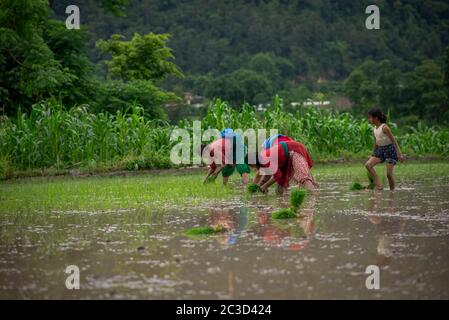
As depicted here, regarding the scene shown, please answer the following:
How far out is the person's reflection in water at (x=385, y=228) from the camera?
7.30m

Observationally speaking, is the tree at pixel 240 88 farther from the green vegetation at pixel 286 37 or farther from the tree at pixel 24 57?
the tree at pixel 24 57

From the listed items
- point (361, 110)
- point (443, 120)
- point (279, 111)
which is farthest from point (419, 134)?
point (361, 110)

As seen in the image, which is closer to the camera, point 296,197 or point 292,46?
point 296,197

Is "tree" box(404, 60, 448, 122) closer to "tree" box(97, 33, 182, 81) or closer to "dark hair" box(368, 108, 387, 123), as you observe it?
"tree" box(97, 33, 182, 81)

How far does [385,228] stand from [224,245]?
2091 millimetres

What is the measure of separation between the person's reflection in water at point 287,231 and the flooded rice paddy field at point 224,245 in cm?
1

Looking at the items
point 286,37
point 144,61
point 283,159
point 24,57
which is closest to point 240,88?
point 144,61

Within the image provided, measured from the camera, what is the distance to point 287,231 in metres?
8.88

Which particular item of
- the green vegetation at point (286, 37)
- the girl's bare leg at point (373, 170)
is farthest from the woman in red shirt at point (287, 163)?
the green vegetation at point (286, 37)

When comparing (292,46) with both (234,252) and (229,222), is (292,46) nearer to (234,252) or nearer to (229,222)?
(229,222)

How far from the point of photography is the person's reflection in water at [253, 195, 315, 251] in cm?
809

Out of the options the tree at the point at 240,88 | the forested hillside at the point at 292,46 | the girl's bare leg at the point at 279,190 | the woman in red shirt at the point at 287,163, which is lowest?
the girl's bare leg at the point at 279,190

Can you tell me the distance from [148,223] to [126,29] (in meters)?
80.6

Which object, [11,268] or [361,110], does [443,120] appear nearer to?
[361,110]
